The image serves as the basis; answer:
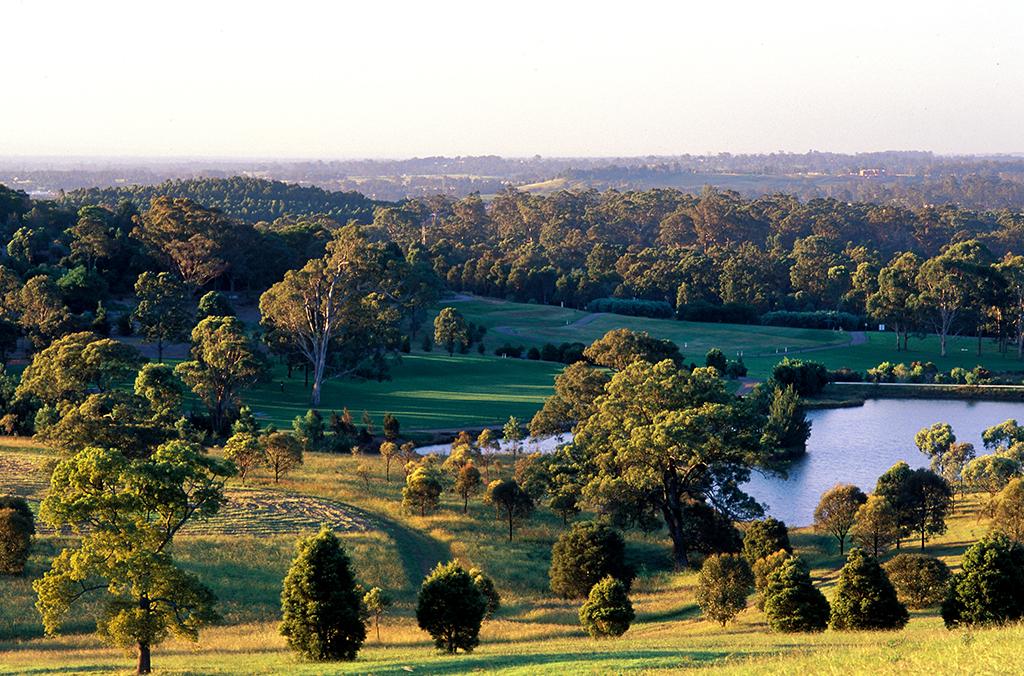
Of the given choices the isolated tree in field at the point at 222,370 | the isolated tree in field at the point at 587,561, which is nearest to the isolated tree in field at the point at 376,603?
the isolated tree in field at the point at 587,561

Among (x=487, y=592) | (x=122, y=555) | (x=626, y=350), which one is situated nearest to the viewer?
(x=122, y=555)

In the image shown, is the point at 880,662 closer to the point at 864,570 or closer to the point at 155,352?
the point at 864,570

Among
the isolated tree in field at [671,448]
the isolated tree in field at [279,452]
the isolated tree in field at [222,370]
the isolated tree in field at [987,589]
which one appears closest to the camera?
the isolated tree in field at [987,589]

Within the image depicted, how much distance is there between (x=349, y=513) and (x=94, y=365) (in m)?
15.8

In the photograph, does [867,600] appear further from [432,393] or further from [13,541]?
[432,393]

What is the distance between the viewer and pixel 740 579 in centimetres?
2681

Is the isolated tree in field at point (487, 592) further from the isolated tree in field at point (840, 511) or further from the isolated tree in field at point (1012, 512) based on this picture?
the isolated tree in field at point (1012, 512)

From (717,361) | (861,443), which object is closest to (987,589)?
(861,443)

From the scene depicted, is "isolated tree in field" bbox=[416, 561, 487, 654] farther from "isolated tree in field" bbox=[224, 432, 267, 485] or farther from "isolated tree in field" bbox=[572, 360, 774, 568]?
"isolated tree in field" bbox=[224, 432, 267, 485]

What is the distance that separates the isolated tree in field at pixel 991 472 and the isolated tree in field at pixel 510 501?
16.2m

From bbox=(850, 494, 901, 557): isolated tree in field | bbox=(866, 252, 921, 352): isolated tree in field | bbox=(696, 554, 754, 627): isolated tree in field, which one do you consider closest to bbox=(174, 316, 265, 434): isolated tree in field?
bbox=(850, 494, 901, 557): isolated tree in field

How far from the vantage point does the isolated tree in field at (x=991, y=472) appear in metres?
41.1

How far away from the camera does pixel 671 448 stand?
35.1m

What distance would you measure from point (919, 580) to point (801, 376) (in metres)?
45.5
